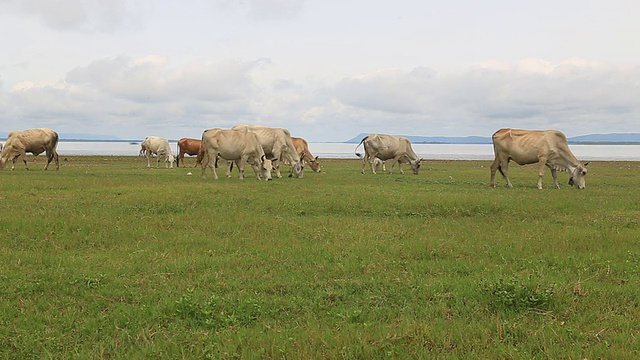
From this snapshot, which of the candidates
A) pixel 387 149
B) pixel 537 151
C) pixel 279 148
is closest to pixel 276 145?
pixel 279 148

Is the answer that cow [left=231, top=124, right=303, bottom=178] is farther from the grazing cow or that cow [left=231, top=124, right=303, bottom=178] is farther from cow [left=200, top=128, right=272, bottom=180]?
the grazing cow

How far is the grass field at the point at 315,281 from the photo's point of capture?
17.6 ft

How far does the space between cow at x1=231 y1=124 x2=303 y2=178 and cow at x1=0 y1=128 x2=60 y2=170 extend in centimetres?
1124

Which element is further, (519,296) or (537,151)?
(537,151)

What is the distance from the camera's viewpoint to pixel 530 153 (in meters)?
20.9

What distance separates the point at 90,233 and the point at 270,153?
15997 millimetres

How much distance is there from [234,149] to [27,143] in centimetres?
1314

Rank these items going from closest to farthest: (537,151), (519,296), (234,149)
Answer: (519,296) → (537,151) → (234,149)

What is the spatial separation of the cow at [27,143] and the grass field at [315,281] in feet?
51.4

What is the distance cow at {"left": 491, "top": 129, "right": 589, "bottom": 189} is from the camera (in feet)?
68.5

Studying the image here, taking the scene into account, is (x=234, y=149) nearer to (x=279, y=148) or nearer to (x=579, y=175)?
(x=279, y=148)

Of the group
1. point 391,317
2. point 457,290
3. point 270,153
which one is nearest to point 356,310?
point 391,317

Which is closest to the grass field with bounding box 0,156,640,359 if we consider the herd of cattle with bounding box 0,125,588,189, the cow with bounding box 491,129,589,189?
the cow with bounding box 491,129,589,189

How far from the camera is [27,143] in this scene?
1088 inches
